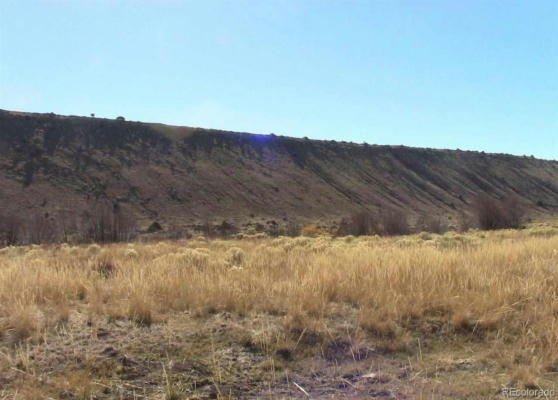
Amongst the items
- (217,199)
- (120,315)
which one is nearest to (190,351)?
(120,315)

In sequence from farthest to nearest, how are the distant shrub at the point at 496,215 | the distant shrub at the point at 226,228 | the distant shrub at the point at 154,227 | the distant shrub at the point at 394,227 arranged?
the distant shrub at the point at 226,228 < the distant shrub at the point at 154,227 < the distant shrub at the point at 496,215 < the distant shrub at the point at 394,227

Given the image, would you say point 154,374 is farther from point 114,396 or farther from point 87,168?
point 87,168

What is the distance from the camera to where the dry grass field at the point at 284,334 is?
11.9 ft

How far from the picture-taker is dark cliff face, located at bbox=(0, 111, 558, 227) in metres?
46.5

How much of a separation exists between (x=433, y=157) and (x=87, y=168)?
2296 inches

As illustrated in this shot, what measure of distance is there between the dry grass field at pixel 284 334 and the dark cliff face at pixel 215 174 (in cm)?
4074

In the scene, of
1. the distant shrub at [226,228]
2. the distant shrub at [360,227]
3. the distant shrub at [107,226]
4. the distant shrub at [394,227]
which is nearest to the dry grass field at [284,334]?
the distant shrub at [107,226]

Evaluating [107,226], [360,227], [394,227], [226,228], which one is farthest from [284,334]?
[226,228]

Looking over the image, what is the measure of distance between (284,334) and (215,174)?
173ft

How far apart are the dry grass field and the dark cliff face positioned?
4074 centimetres

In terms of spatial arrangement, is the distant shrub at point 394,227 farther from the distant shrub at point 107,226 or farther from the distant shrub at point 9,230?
the distant shrub at point 9,230

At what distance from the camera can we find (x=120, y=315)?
16.1 feet

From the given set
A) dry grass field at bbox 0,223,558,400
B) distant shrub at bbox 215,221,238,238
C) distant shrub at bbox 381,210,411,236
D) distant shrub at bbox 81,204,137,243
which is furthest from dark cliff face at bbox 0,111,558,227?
dry grass field at bbox 0,223,558,400

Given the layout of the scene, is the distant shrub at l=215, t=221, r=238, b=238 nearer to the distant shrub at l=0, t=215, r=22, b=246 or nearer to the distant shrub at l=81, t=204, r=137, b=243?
the distant shrub at l=81, t=204, r=137, b=243
